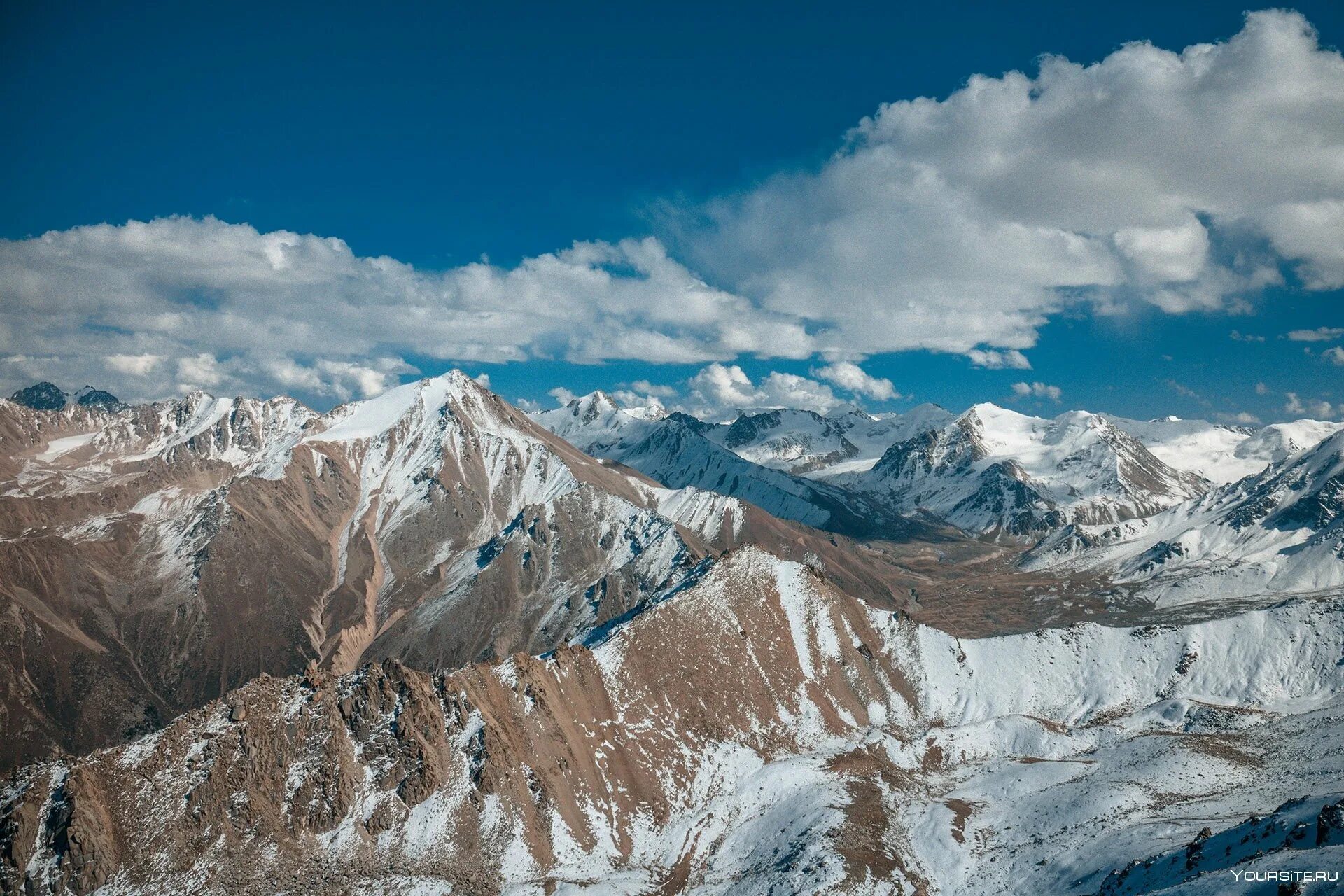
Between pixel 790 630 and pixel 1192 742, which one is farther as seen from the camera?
pixel 790 630

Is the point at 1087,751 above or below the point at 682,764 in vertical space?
below

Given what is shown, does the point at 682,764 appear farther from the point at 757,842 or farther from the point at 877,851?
the point at 877,851

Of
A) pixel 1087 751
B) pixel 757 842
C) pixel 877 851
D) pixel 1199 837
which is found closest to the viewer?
pixel 1199 837

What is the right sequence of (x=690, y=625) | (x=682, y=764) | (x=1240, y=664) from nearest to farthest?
(x=682, y=764)
(x=690, y=625)
(x=1240, y=664)

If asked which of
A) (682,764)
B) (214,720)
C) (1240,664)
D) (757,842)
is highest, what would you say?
(214,720)

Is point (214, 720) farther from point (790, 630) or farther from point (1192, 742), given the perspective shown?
point (1192, 742)

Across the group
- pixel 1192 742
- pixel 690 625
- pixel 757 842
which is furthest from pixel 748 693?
pixel 1192 742

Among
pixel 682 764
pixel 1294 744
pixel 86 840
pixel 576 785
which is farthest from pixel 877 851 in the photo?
pixel 86 840
